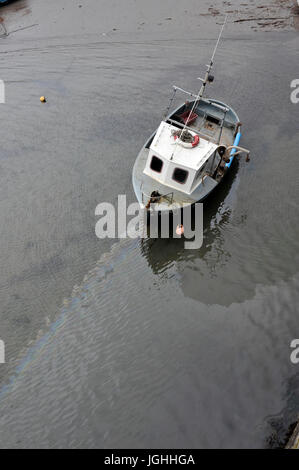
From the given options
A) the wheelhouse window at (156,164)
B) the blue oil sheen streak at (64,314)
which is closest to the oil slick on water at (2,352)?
the blue oil sheen streak at (64,314)

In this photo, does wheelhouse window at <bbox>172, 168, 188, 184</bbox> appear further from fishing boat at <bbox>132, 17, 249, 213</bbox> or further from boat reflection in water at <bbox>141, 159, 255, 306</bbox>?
boat reflection in water at <bbox>141, 159, 255, 306</bbox>

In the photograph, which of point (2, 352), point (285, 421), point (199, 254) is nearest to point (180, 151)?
point (199, 254)

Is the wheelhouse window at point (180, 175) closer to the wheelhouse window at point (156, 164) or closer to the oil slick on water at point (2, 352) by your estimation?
the wheelhouse window at point (156, 164)

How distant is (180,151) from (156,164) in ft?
4.01

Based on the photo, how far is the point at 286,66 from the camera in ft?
85.3

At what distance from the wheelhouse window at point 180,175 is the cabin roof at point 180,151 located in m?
0.35

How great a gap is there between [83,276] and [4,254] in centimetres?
395

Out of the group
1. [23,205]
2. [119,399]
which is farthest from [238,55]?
[119,399]

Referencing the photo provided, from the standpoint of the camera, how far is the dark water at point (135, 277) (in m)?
11.9

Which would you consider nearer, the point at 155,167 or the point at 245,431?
the point at 245,431

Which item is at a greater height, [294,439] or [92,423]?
[294,439]

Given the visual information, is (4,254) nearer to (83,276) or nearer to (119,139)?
(83,276)

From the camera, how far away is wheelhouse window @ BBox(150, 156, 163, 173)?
16438 millimetres

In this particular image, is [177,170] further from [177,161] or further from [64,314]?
[64,314]
